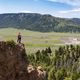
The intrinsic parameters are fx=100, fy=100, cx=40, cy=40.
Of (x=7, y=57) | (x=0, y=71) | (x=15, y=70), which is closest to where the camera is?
(x=0, y=71)

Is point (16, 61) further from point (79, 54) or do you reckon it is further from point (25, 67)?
point (79, 54)

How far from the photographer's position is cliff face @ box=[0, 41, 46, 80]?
57.5 feet

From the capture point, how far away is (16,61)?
19578 mm

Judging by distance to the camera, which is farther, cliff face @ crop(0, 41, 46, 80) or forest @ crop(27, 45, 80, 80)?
forest @ crop(27, 45, 80, 80)

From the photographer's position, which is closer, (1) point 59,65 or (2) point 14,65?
(2) point 14,65

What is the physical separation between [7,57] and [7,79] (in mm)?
3849

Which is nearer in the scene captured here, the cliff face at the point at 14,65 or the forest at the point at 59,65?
the cliff face at the point at 14,65

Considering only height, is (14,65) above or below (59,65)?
above

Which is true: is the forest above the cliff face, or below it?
below

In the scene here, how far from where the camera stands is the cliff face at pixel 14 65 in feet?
57.5

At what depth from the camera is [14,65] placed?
63.3ft

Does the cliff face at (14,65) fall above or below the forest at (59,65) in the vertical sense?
above

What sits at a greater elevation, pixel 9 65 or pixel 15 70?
pixel 9 65

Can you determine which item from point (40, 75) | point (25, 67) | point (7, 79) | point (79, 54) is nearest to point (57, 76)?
point (40, 75)
